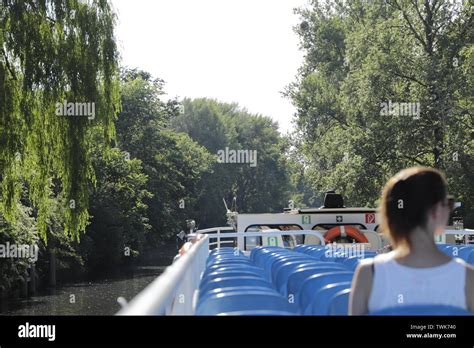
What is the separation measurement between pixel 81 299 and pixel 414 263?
38811 millimetres

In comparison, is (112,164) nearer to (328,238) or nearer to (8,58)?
(8,58)

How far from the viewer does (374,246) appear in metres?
17.0

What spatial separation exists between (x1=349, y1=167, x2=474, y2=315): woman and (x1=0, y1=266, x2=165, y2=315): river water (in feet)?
103

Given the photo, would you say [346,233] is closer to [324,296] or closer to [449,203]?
[324,296]

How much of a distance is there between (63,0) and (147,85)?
152ft

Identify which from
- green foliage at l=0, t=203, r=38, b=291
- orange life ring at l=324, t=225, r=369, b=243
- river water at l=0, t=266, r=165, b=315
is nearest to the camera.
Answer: orange life ring at l=324, t=225, r=369, b=243

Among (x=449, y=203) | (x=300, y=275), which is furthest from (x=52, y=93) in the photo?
(x=449, y=203)

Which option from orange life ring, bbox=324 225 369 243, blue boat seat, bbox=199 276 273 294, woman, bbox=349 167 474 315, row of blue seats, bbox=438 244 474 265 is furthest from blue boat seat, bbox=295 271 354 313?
orange life ring, bbox=324 225 369 243

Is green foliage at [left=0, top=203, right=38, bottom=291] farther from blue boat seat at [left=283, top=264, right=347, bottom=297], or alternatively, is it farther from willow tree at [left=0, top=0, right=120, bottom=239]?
blue boat seat at [left=283, top=264, right=347, bottom=297]

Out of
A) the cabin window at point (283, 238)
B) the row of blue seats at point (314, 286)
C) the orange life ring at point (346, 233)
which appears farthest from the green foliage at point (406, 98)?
the row of blue seats at point (314, 286)

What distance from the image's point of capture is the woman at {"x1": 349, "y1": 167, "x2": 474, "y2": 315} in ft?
11.5

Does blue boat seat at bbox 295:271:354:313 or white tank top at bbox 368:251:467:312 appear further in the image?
blue boat seat at bbox 295:271:354:313

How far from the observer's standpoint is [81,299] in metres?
41.3
